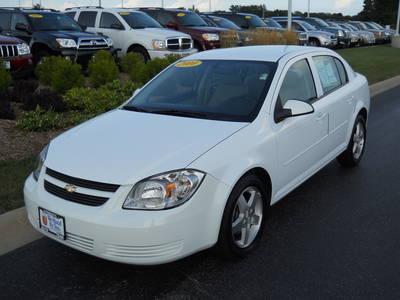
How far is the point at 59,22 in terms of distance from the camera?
42.6 feet

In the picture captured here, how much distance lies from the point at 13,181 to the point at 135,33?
9218mm

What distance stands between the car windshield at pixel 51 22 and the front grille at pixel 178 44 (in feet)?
7.96

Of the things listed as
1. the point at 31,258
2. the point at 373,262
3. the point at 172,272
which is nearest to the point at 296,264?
the point at 373,262

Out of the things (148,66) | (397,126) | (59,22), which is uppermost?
(59,22)

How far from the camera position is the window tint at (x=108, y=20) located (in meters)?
14.4

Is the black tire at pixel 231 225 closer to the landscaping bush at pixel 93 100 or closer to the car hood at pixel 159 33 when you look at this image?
the landscaping bush at pixel 93 100

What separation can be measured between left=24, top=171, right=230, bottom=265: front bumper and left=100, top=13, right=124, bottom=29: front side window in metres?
11.6

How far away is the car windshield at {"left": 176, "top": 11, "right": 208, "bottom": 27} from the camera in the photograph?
17.2 metres

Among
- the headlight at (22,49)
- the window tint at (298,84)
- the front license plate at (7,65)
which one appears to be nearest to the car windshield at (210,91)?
the window tint at (298,84)

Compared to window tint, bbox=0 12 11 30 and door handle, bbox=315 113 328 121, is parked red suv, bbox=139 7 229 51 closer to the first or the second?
window tint, bbox=0 12 11 30

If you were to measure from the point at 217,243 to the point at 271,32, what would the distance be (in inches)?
563

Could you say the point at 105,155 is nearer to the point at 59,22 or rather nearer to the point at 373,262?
the point at 373,262

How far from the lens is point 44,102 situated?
773 centimetres

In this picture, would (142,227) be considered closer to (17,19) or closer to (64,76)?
(64,76)
